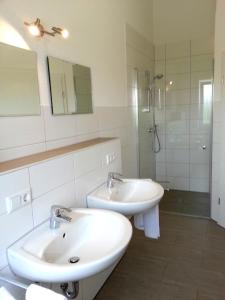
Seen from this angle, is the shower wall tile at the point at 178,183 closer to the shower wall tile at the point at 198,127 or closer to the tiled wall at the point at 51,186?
the shower wall tile at the point at 198,127

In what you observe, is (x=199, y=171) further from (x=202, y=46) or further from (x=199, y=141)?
(x=202, y=46)

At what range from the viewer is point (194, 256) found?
2.44 meters

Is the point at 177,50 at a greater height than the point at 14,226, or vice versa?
the point at 177,50

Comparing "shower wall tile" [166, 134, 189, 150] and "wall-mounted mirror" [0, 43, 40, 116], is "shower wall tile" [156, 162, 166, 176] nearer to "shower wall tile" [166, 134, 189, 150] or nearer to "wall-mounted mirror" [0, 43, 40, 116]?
"shower wall tile" [166, 134, 189, 150]

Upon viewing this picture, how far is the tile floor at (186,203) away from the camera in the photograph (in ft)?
11.1

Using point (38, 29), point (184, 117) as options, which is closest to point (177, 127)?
point (184, 117)

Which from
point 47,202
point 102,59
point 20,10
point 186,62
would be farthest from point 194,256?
point 186,62

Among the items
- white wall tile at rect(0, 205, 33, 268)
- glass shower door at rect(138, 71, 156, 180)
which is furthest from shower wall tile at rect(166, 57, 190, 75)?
white wall tile at rect(0, 205, 33, 268)

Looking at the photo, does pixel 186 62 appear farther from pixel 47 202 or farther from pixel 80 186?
pixel 47 202

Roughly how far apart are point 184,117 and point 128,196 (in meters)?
2.29

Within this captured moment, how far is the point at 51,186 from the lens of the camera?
1439 millimetres

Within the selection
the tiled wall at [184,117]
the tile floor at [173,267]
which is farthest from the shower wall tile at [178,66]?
the tile floor at [173,267]

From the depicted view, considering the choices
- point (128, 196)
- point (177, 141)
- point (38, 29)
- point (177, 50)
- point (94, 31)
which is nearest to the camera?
point (38, 29)

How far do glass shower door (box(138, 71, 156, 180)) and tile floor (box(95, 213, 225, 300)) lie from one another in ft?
3.22
